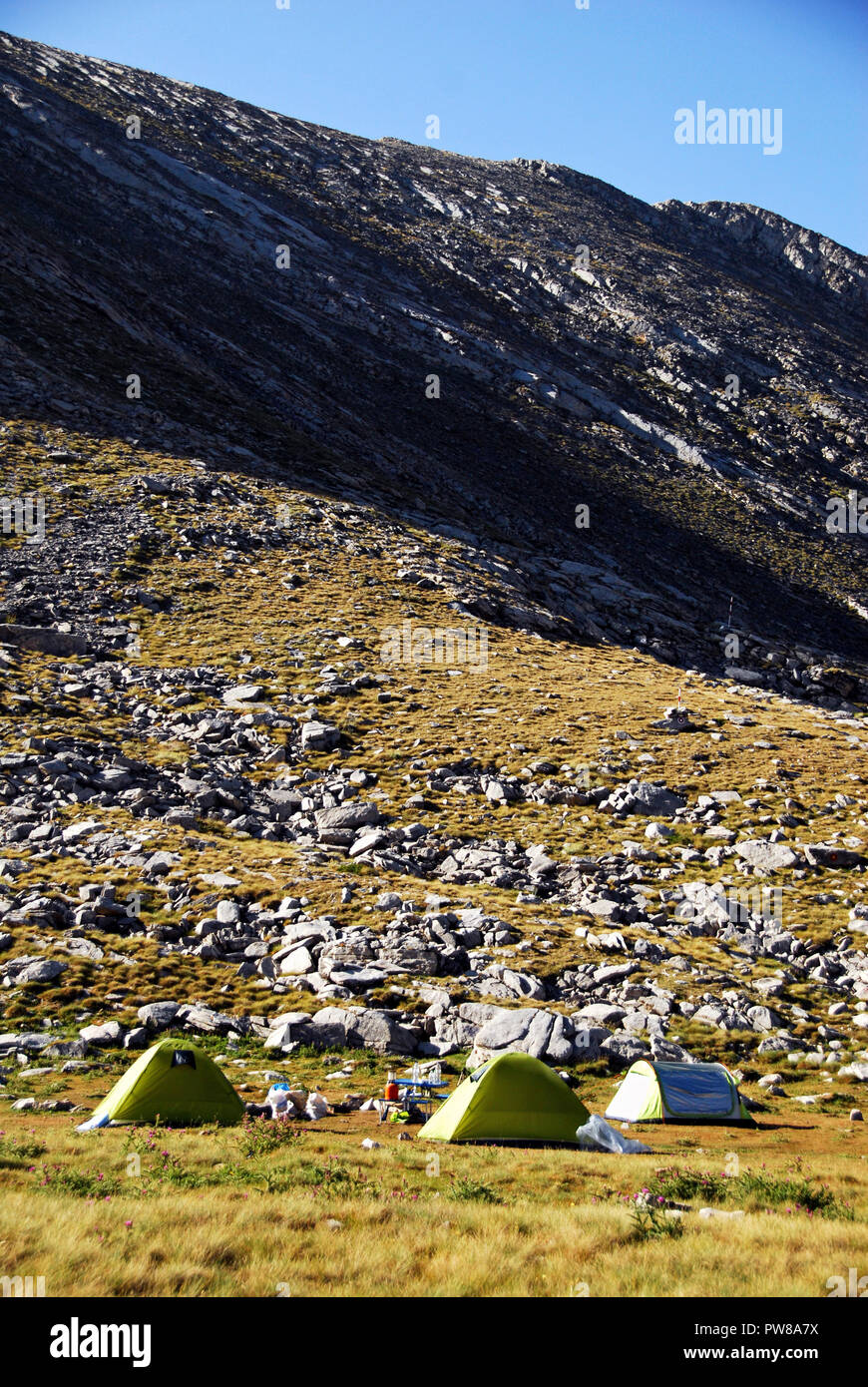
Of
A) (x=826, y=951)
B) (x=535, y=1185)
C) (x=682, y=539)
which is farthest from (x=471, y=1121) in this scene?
(x=682, y=539)

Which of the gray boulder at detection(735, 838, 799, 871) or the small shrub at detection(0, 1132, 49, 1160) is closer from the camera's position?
the small shrub at detection(0, 1132, 49, 1160)

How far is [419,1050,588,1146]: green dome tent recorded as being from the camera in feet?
39.2

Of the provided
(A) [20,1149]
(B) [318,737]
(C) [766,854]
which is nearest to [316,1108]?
(A) [20,1149]

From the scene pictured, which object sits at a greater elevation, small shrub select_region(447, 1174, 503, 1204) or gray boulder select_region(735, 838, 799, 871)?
gray boulder select_region(735, 838, 799, 871)

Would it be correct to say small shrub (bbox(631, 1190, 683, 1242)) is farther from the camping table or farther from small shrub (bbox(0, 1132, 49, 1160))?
small shrub (bbox(0, 1132, 49, 1160))

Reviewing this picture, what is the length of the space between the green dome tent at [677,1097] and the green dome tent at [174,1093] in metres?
6.37

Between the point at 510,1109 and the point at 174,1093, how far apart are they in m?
5.07

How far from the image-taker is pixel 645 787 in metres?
25.4

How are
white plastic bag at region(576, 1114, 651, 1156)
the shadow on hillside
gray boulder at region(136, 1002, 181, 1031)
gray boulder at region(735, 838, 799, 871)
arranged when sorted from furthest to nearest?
the shadow on hillside < gray boulder at region(735, 838, 799, 871) < gray boulder at region(136, 1002, 181, 1031) < white plastic bag at region(576, 1114, 651, 1156)

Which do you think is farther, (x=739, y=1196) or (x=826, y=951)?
(x=826, y=951)

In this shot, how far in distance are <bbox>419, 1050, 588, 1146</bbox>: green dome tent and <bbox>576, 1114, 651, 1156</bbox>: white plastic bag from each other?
210mm

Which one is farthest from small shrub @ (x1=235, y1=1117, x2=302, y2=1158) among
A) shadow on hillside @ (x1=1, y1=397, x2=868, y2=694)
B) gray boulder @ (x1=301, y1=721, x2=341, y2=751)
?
shadow on hillside @ (x1=1, y1=397, x2=868, y2=694)
